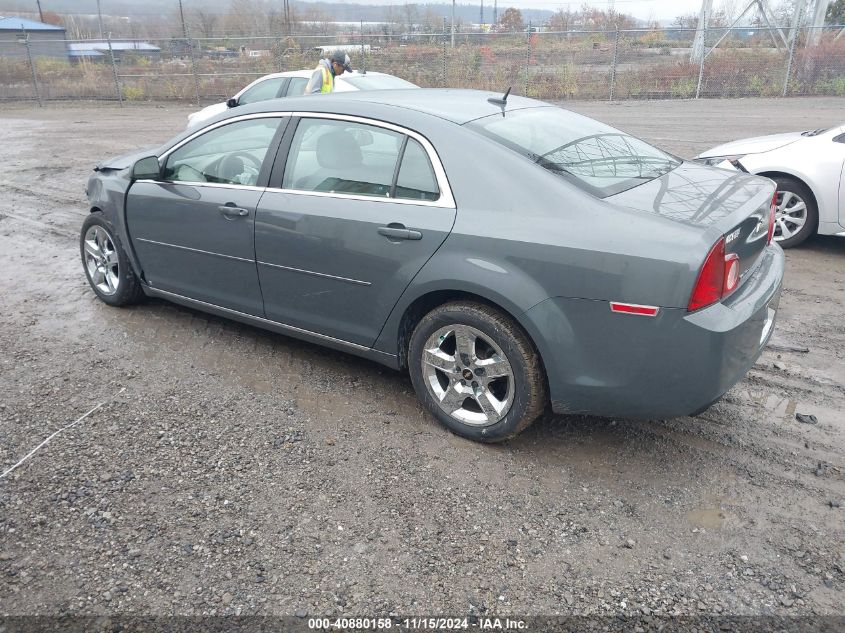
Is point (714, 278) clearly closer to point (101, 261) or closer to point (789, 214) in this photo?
point (789, 214)

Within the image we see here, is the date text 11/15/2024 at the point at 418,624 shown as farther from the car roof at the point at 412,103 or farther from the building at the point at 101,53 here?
the building at the point at 101,53

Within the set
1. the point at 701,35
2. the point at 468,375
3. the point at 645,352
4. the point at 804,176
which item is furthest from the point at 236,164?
the point at 701,35

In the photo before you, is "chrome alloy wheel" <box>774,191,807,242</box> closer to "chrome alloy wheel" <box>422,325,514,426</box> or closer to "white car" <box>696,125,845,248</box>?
"white car" <box>696,125,845,248</box>

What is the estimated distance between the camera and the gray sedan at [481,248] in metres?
2.99

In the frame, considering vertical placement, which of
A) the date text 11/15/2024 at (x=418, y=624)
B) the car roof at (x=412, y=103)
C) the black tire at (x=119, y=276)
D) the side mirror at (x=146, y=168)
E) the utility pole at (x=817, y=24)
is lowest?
the date text 11/15/2024 at (x=418, y=624)

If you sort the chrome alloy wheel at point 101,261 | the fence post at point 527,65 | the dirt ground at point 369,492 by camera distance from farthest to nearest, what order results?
the fence post at point 527,65
the chrome alloy wheel at point 101,261
the dirt ground at point 369,492

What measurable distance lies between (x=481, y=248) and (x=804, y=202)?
178 inches

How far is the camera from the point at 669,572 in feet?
8.91

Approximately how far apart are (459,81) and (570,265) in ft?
67.4

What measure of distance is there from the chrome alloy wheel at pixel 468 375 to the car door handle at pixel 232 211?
1447mm

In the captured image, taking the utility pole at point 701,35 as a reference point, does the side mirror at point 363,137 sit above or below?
below

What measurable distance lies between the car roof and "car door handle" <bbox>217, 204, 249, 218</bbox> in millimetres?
631

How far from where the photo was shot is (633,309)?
2.95 m

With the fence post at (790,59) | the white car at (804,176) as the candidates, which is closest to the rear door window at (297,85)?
the white car at (804,176)
